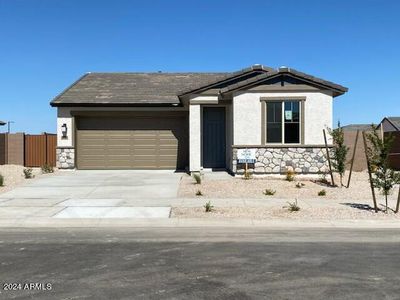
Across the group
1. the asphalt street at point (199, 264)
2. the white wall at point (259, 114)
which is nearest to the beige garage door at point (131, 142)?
the white wall at point (259, 114)

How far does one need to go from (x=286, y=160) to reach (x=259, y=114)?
217 cm

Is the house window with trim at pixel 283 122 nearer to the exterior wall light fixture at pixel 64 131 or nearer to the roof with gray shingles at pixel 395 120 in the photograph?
the exterior wall light fixture at pixel 64 131

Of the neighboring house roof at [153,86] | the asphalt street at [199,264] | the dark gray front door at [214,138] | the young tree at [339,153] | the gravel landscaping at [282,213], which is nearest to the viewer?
the asphalt street at [199,264]

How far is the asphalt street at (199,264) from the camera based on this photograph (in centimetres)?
586

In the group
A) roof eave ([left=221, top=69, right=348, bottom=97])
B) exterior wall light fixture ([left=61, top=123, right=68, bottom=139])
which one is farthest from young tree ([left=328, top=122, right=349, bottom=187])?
exterior wall light fixture ([left=61, top=123, right=68, bottom=139])

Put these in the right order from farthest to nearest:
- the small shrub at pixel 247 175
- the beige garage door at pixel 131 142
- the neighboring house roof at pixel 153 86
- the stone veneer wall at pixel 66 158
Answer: the beige garage door at pixel 131 142 < the stone veneer wall at pixel 66 158 < the neighboring house roof at pixel 153 86 < the small shrub at pixel 247 175

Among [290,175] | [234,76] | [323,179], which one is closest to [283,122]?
[290,175]

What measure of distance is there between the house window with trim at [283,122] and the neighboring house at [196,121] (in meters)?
0.04

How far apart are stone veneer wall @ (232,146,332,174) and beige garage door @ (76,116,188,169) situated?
4951mm

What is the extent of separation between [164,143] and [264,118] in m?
6.17

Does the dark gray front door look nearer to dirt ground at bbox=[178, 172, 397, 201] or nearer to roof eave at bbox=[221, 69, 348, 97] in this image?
roof eave at bbox=[221, 69, 348, 97]

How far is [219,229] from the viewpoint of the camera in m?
10.4

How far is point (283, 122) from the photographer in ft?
64.8

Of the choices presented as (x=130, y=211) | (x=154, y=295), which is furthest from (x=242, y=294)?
(x=130, y=211)
